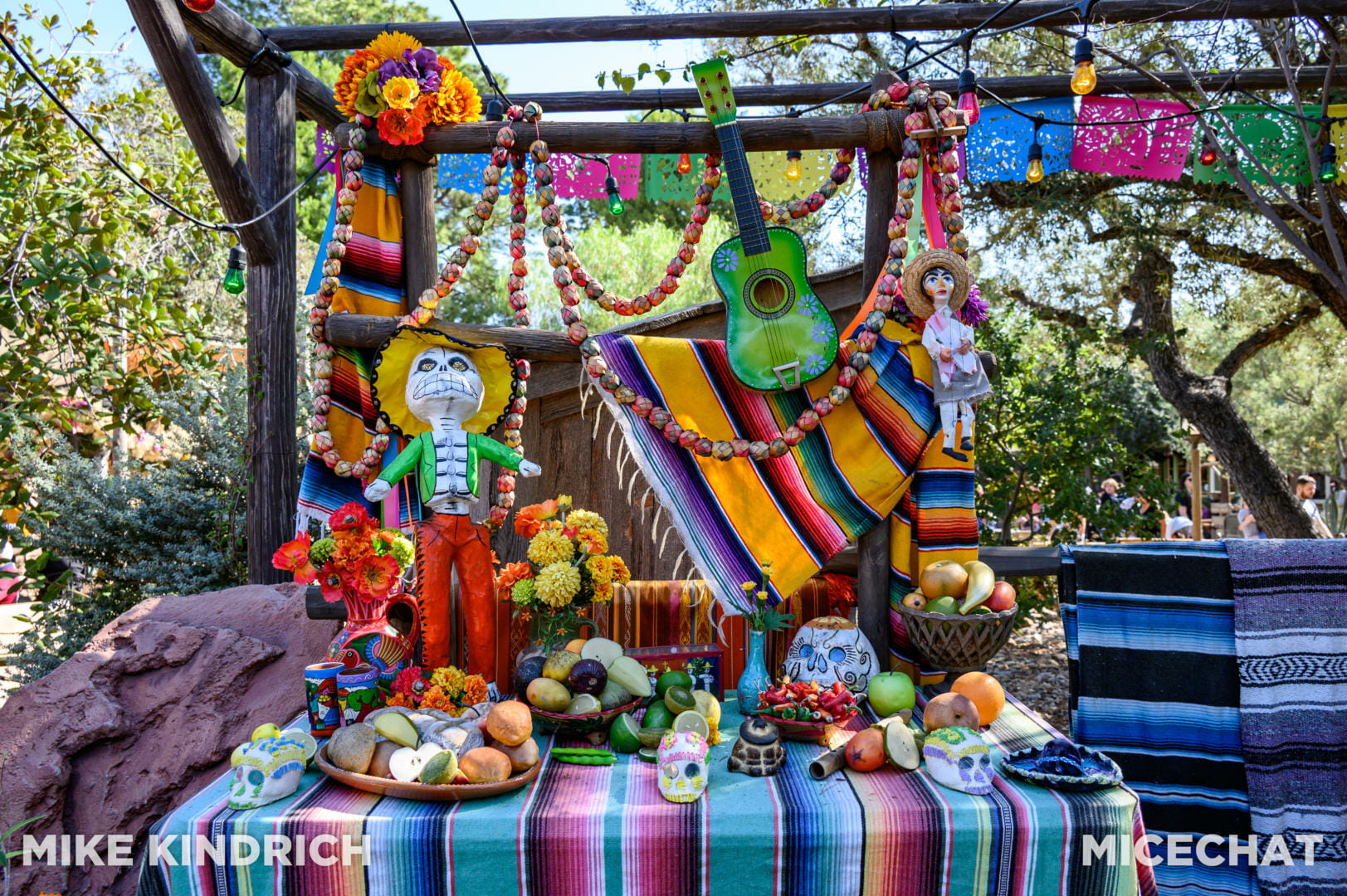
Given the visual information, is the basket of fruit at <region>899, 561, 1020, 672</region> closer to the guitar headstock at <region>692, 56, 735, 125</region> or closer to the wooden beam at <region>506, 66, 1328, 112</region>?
the guitar headstock at <region>692, 56, 735, 125</region>

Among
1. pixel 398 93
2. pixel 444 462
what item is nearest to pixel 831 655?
pixel 444 462

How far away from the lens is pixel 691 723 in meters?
2.30

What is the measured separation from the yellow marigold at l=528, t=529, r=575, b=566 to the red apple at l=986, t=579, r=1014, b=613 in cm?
134

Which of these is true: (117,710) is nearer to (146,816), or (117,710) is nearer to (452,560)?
(146,816)

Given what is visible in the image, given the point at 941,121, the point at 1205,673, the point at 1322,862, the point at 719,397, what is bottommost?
the point at 1322,862

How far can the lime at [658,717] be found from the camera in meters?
2.39

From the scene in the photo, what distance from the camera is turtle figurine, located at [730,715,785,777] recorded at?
7.19ft

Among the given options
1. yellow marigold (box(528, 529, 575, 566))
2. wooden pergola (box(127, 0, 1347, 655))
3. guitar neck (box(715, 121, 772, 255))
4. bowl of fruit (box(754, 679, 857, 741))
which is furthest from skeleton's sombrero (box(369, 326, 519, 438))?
bowl of fruit (box(754, 679, 857, 741))

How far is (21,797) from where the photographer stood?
282cm

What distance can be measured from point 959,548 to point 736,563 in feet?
2.60

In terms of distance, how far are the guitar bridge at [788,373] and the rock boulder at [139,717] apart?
212 centimetres

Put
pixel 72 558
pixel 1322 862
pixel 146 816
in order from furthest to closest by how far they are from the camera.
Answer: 1. pixel 72 558
2. pixel 146 816
3. pixel 1322 862

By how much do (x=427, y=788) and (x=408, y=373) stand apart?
4.42 ft

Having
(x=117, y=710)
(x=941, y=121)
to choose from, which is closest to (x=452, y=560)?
(x=117, y=710)
